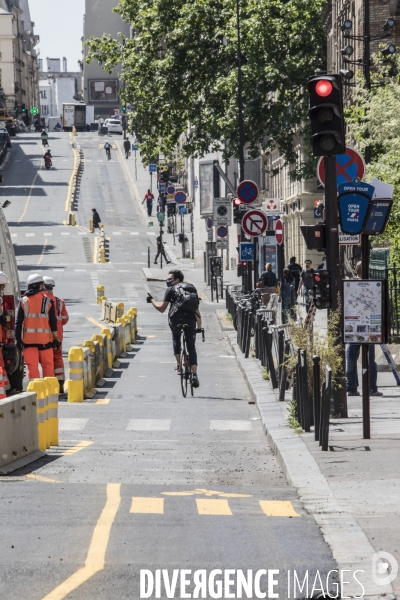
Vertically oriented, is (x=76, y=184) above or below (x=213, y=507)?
above

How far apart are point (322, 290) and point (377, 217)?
890 mm

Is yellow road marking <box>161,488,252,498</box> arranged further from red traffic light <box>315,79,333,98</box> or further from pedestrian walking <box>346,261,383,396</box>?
pedestrian walking <box>346,261,383,396</box>

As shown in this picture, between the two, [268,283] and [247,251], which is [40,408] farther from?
[268,283]

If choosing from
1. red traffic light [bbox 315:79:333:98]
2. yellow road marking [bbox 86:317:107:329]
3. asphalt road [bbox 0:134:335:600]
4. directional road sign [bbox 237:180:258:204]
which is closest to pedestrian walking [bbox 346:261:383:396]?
asphalt road [bbox 0:134:335:600]

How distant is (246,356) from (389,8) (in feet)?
64.8

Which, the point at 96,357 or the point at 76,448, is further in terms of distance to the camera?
the point at 96,357

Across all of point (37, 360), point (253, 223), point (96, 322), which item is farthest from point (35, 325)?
point (96, 322)

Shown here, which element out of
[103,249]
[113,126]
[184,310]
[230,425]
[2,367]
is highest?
[113,126]

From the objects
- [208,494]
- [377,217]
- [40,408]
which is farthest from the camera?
[377,217]

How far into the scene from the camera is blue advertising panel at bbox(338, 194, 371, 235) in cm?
1353

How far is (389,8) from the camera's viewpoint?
137 feet

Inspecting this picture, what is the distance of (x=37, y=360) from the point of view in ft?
59.4

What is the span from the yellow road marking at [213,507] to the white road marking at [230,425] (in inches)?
231

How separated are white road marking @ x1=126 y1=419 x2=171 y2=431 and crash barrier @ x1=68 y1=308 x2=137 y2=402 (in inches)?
96.1
